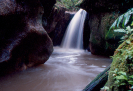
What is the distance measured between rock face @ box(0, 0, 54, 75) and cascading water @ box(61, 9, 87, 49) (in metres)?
7.76

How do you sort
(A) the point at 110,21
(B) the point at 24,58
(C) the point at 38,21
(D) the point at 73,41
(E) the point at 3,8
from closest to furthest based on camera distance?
(E) the point at 3,8, (B) the point at 24,58, (C) the point at 38,21, (A) the point at 110,21, (D) the point at 73,41

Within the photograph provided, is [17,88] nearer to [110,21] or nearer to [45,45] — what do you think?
[45,45]

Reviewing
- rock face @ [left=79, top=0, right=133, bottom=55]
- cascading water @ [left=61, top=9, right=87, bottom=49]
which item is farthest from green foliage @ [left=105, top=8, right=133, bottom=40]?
cascading water @ [left=61, top=9, right=87, bottom=49]

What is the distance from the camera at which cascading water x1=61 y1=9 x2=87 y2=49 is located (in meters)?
11.6

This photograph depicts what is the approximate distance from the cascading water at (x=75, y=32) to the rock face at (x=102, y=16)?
12.3ft

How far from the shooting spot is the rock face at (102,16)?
6016 mm

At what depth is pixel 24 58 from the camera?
3725 millimetres

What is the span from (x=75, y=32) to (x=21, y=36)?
940cm

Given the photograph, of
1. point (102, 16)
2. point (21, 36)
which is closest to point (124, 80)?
point (21, 36)

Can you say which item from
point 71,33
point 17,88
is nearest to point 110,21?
point 17,88

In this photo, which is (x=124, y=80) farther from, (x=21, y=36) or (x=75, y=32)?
(x=75, y=32)

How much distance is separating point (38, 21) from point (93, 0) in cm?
443

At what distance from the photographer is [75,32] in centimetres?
1232

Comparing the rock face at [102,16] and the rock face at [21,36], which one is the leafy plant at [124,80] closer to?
the rock face at [21,36]
